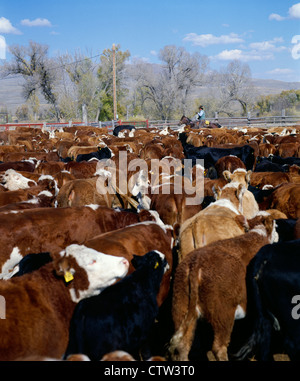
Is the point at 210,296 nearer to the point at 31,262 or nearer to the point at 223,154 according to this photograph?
the point at 31,262

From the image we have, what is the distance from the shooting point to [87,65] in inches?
1953

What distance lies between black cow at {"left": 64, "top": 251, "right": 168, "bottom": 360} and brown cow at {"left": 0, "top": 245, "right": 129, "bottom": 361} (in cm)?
13

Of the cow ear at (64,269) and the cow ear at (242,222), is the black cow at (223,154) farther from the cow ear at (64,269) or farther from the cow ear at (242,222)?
the cow ear at (64,269)

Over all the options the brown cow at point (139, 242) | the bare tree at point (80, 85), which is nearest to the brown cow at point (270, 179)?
the brown cow at point (139, 242)

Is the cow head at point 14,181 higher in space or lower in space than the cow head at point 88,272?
higher

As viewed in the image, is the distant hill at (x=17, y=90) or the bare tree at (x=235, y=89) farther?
the distant hill at (x=17, y=90)

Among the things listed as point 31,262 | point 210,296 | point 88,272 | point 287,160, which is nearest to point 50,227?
point 31,262

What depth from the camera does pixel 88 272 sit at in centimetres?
338

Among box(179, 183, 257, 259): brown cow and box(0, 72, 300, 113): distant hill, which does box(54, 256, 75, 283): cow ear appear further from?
box(0, 72, 300, 113): distant hill

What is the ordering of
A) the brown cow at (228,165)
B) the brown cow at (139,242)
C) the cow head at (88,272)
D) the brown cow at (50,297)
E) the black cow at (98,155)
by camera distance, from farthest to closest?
the black cow at (98,155), the brown cow at (228,165), the brown cow at (139,242), the cow head at (88,272), the brown cow at (50,297)

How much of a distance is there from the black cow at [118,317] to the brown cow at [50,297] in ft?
0.42

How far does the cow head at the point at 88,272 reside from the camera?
337 cm

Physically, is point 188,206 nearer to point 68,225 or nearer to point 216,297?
point 68,225

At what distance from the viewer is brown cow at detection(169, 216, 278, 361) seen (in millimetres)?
3127
